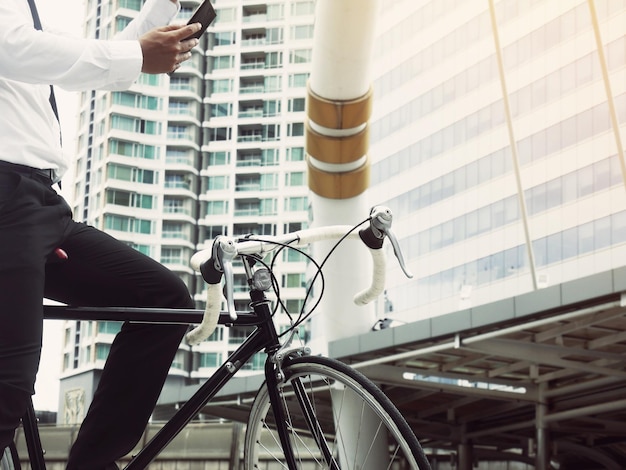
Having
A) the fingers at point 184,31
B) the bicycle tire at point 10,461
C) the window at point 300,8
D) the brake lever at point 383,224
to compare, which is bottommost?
the bicycle tire at point 10,461

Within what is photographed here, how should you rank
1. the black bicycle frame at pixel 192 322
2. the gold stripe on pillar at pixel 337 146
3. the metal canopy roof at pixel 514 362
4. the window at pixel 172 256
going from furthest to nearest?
the window at pixel 172 256 → the gold stripe on pillar at pixel 337 146 → the metal canopy roof at pixel 514 362 → the black bicycle frame at pixel 192 322

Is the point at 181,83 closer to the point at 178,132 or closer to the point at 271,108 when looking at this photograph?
the point at 178,132

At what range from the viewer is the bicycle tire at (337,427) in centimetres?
212

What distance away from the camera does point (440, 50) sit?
249 ft

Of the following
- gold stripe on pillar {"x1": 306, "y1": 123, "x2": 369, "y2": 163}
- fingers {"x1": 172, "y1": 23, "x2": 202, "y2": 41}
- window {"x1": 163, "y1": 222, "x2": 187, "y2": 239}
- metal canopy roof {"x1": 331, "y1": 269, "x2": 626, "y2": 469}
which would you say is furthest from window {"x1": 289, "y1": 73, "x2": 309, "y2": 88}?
fingers {"x1": 172, "y1": 23, "x2": 202, "y2": 41}

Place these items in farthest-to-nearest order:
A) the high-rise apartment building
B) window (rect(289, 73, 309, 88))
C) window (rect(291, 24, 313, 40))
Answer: window (rect(291, 24, 313, 40)) → window (rect(289, 73, 309, 88)) → the high-rise apartment building

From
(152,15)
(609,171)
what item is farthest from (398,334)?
(609,171)

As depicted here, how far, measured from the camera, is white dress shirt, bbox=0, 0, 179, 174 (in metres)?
2.25

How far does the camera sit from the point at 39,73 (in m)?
2.26

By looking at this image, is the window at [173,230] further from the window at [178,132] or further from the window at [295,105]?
the window at [295,105]

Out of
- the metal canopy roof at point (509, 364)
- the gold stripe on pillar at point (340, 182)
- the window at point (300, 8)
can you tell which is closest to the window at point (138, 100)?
the window at point (300, 8)

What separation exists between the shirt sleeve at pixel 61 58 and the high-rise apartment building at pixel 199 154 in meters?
76.6

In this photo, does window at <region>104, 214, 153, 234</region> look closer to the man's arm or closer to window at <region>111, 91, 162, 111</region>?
A: window at <region>111, 91, 162, 111</region>

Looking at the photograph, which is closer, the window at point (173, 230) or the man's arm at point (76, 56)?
the man's arm at point (76, 56)
